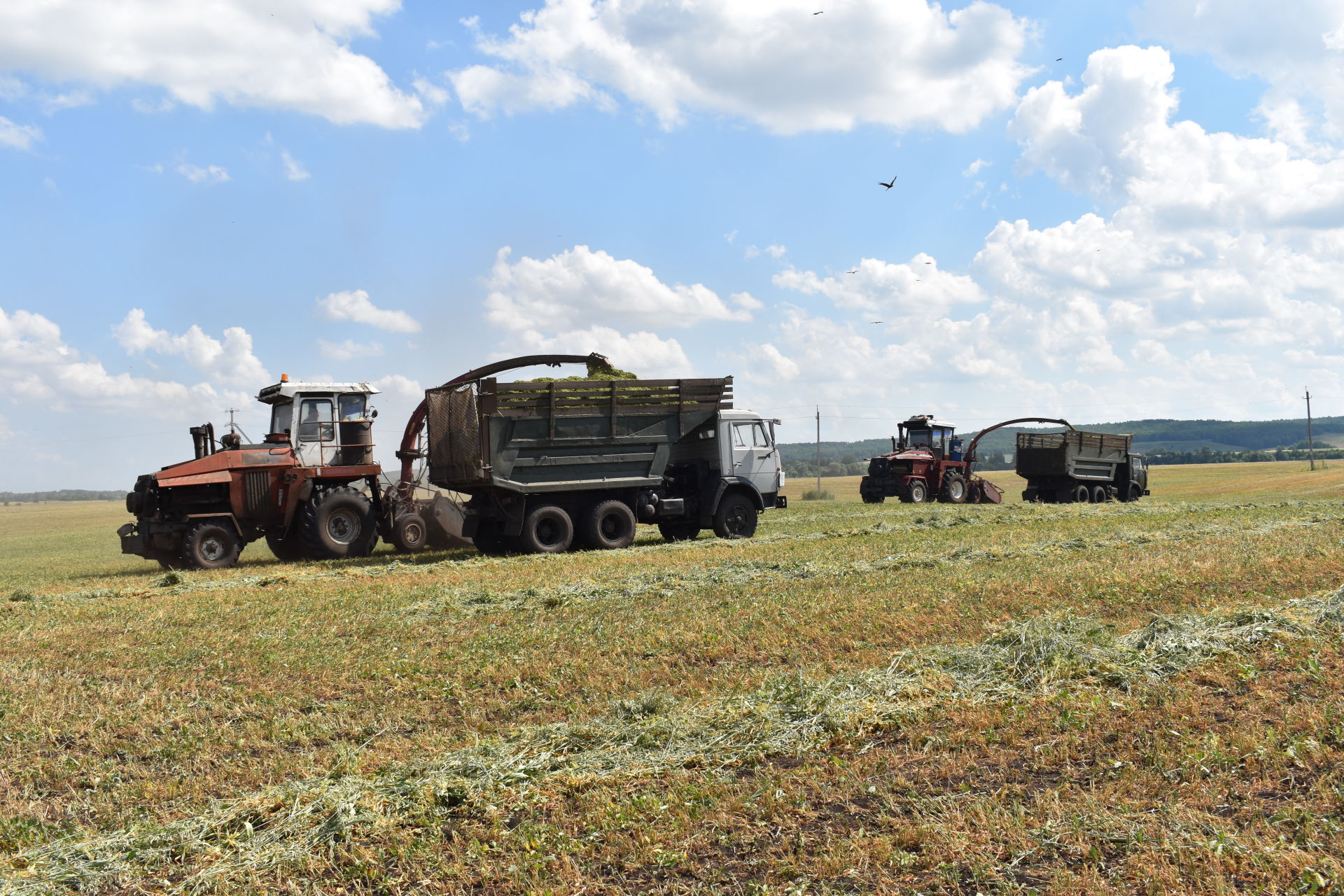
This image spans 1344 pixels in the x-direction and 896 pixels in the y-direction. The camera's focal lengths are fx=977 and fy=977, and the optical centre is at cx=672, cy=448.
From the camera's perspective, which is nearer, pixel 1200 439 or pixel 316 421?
pixel 316 421

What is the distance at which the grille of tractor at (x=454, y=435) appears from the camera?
16.3 meters

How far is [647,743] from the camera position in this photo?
5660mm

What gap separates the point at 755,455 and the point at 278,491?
8.76 metres

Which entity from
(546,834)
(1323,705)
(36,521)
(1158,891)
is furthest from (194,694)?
(36,521)

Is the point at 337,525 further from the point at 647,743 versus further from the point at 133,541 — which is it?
the point at 647,743

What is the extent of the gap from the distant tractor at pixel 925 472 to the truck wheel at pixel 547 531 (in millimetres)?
15520

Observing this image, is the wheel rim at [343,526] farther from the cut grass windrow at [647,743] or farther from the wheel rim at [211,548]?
the cut grass windrow at [647,743]

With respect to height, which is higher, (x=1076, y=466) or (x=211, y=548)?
(x=1076, y=466)

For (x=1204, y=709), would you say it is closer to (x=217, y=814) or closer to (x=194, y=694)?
(x=217, y=814)

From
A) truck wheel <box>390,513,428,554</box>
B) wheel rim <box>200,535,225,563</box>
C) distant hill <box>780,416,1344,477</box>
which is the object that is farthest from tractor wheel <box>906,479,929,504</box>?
distant hill <box>780,416,1344,477</box>

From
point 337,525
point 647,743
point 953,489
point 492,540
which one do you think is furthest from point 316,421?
point 953,489

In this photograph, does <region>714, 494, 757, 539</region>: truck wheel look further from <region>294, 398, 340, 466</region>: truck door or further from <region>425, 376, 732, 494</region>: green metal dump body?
<region>294, 398, 340, 466</region>: truck door

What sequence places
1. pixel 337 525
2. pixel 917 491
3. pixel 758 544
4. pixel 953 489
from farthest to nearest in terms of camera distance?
pixel 953 489, pixel 917 491, pixel 758 544, pixel 337 525

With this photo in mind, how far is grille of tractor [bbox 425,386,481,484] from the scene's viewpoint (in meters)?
16.3
